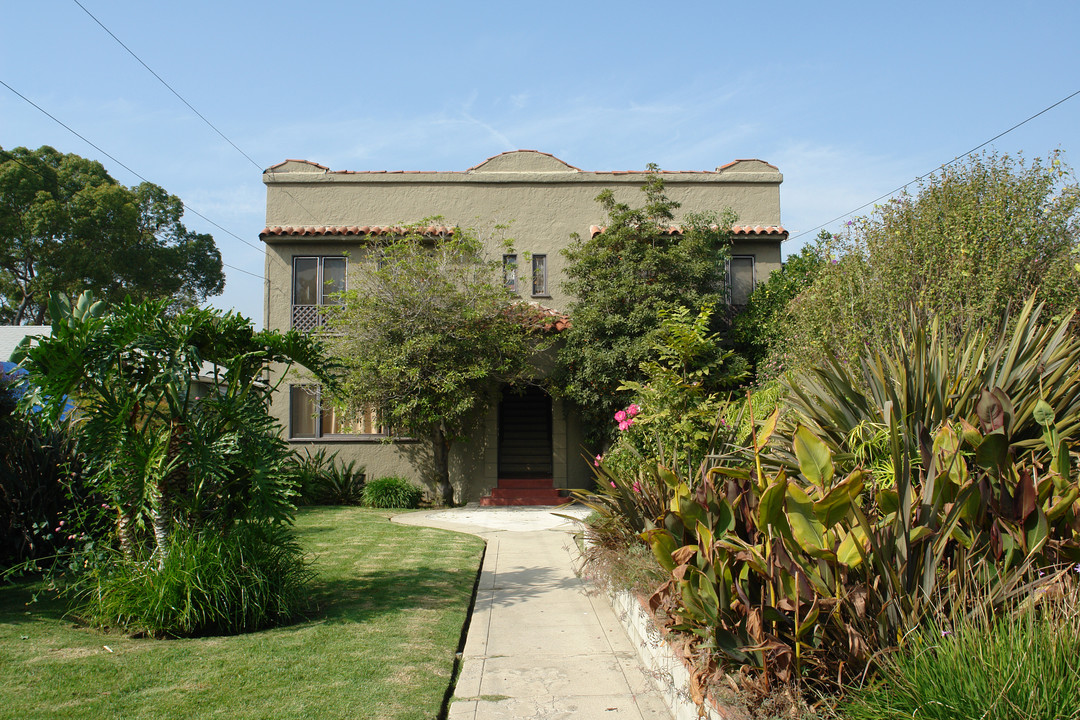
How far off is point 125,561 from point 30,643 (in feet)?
2.62

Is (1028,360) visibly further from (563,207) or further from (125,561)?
(563,207)

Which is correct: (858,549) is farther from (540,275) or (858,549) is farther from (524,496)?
(540,275)

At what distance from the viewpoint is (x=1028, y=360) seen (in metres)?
5.70

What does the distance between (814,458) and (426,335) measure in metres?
11.0

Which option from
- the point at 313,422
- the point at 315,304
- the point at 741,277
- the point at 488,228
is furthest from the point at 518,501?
the point at 741,277

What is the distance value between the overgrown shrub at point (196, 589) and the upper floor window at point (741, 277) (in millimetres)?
12789

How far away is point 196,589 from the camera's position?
5520 mm

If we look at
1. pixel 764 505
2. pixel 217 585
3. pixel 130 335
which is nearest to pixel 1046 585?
pixel 764 505

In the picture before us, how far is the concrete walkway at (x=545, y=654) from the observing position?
4438 mm

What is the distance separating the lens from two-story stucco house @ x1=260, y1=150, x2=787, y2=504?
651 inches

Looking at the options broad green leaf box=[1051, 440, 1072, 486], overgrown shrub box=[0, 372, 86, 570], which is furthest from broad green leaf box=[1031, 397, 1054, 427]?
overgrown shrub box=[0, 372, 86, 570]

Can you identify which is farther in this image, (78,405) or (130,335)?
(78,405)

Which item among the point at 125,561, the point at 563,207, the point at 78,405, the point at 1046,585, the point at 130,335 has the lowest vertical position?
the point at 125,561

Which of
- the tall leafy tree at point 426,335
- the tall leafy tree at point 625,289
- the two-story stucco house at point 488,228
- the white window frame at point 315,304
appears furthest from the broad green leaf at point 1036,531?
the white window frame at point 315,304
